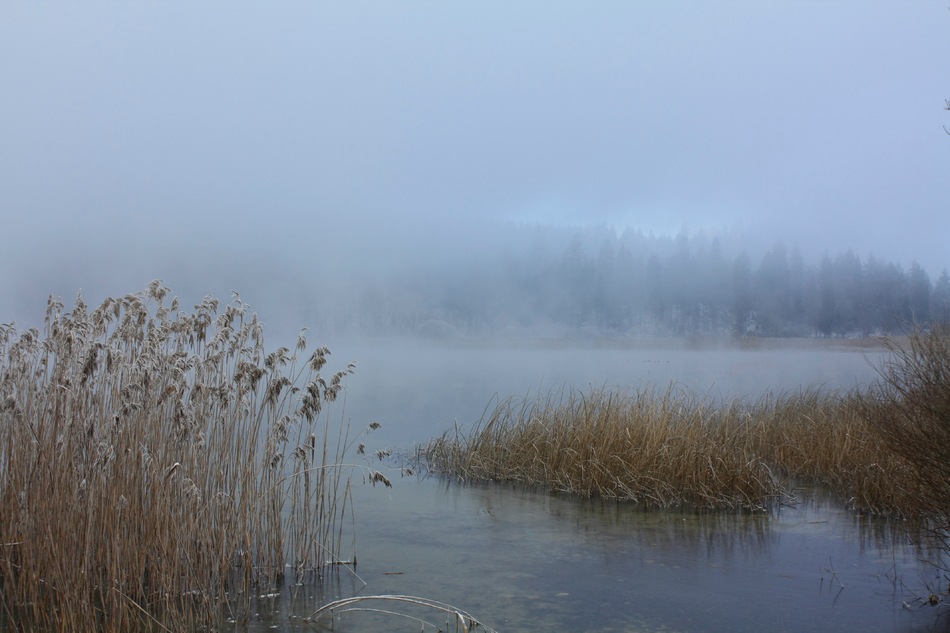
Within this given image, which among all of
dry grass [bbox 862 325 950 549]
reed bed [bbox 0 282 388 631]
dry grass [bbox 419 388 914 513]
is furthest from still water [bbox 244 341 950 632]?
dry grass [bbox 862 325 950 549]

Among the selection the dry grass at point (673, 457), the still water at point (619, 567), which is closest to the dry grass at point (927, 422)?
the still water at point (619, 567)

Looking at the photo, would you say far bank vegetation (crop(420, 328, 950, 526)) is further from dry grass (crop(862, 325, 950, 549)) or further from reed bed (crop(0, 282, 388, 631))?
reed bed (crop(0, 282, 388, 631))

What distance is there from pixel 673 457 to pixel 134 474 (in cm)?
522

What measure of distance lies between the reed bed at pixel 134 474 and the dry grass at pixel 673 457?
3.71m

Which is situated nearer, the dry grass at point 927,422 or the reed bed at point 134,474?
the reed bed at point 134,474

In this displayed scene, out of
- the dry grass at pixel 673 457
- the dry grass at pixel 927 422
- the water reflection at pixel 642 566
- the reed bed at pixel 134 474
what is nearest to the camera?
the reed bed at pixel 134 474

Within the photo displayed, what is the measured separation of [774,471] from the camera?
903 centimetres

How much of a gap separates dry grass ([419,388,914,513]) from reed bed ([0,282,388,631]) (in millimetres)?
3707

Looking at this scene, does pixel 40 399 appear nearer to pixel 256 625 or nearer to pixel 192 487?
pixel 192 487

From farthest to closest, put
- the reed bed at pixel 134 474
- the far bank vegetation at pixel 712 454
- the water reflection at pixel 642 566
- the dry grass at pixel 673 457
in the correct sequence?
1. the dry grass at pixel 673 457
2. the far bank vegetation at pixel 712 454
3. the water reflection at pixel 642 566
4. the reed bed at pixel 134 474

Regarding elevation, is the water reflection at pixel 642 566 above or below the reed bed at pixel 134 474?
below

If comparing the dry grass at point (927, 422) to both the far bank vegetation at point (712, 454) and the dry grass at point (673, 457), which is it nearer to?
the far bank vegetation at point (712, 454)

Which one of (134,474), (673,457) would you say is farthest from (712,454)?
(134,474)

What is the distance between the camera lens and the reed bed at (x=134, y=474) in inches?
153
